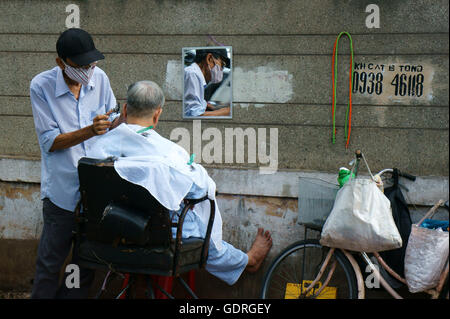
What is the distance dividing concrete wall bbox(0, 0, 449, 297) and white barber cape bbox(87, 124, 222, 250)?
1.09 metres

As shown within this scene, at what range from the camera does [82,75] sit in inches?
139

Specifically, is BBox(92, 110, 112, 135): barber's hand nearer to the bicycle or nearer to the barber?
the barber

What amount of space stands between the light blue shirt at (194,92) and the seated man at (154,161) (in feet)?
3.73

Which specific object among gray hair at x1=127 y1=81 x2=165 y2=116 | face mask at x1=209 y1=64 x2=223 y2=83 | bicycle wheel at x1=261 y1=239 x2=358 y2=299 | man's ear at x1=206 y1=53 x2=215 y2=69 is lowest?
bicycle wheel at x1=261 y1=239 x2=358 y2=299

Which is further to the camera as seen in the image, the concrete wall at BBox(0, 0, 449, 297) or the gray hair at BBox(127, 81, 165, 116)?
the concrete wall at BBox(0, 0, 449, 297)

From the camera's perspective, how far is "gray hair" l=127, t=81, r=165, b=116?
323cm

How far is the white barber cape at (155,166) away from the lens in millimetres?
2984

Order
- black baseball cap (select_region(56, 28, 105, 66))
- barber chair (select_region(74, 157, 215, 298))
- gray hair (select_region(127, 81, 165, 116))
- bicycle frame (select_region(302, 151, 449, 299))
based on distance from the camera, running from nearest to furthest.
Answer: barber chair (select_region(74, 157, 215, 298))
gray hair (select_region(127, 81, 165, 116))
black baseball cap (select_region(56, 28, 105, 66))
bicycle frame (select_region(302, 151, 449, 299))

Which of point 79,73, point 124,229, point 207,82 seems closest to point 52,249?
point 124,229

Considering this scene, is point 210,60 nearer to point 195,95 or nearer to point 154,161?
point 195,95

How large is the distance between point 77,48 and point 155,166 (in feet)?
3.32

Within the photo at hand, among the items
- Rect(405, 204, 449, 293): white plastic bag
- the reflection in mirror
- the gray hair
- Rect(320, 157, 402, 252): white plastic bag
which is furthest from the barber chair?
Rect(405, 204, 449, 293): white plastic bag

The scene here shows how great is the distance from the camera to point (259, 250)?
4289 mm
